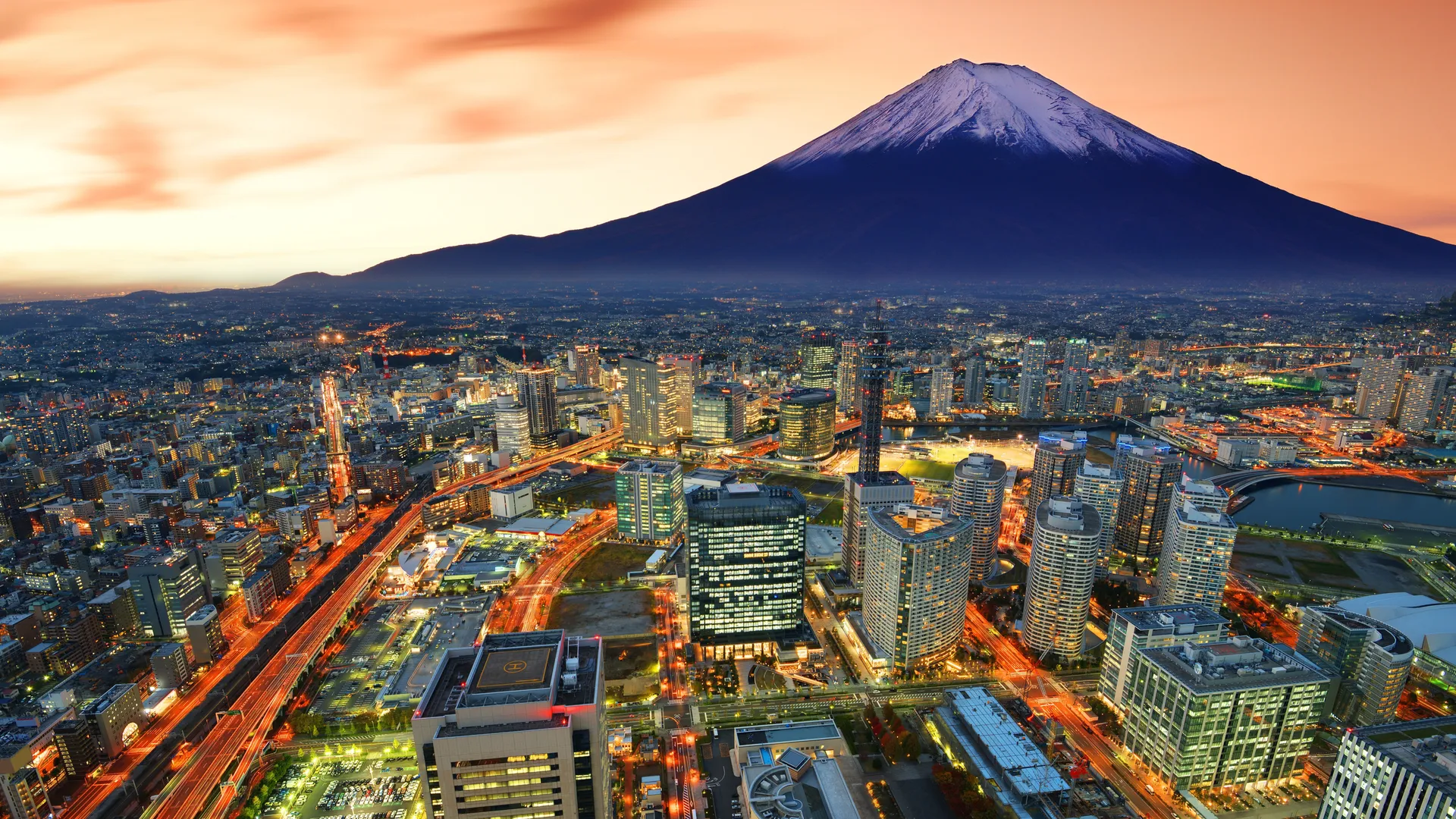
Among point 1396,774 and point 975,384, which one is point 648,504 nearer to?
point 1396,774

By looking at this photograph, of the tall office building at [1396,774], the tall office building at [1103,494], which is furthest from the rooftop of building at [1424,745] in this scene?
the tall office building at [1103,494]

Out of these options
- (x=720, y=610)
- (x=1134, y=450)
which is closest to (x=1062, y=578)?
(x=720, y=610)

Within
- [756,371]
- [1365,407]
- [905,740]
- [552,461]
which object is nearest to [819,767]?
[905,740]

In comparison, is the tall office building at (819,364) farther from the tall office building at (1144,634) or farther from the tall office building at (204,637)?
the tall office building at (204,637)

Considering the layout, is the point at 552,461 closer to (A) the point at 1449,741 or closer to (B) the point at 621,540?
(B) the point at 621,540

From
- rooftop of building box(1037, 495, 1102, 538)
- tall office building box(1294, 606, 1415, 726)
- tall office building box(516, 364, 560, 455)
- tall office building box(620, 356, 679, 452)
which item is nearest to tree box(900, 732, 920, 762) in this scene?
Result: rooftop of building box(1037, 495, 1102, 538)

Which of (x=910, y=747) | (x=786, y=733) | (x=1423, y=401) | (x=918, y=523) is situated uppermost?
(x=918, y=523)
